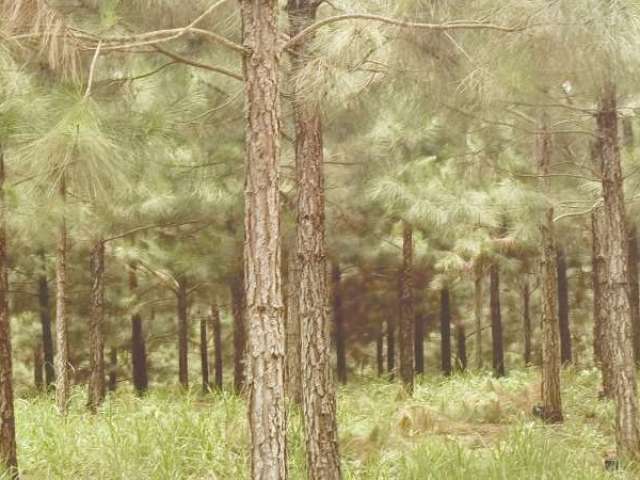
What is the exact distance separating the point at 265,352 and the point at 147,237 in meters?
12.4

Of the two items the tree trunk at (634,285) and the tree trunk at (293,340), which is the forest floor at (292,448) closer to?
the tree trunk at (293,340)

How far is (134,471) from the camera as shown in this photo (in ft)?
20.9

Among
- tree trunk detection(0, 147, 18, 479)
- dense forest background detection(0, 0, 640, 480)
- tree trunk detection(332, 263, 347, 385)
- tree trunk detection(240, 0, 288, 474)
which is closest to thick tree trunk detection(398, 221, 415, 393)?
dense forest background detection(0, 0, 640, 480)

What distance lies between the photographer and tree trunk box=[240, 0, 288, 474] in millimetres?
4492

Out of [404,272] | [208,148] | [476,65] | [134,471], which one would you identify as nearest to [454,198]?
[404,272]

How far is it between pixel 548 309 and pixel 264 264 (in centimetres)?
670

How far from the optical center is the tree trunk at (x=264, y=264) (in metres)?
4.49

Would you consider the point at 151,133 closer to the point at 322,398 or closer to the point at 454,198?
the point at 322,398

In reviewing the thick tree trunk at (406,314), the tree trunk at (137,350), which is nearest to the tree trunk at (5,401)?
the thick tree trunk at (406,314)

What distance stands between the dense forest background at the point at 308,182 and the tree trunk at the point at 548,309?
0.03 metres

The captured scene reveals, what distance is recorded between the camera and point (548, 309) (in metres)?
10.1

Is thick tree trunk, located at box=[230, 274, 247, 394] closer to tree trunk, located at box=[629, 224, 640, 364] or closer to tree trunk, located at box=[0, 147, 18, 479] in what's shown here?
tree trunk, located at box=[629, 224, 640, 364]

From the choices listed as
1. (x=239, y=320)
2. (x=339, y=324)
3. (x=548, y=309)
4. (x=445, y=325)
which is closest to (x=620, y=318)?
(x=548, y=309)

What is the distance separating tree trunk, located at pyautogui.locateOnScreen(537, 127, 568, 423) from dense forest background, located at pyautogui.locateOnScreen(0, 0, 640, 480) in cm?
3
